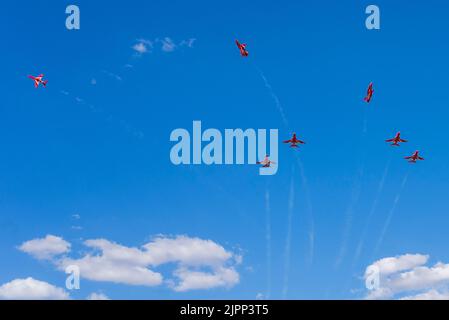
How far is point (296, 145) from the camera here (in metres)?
106
